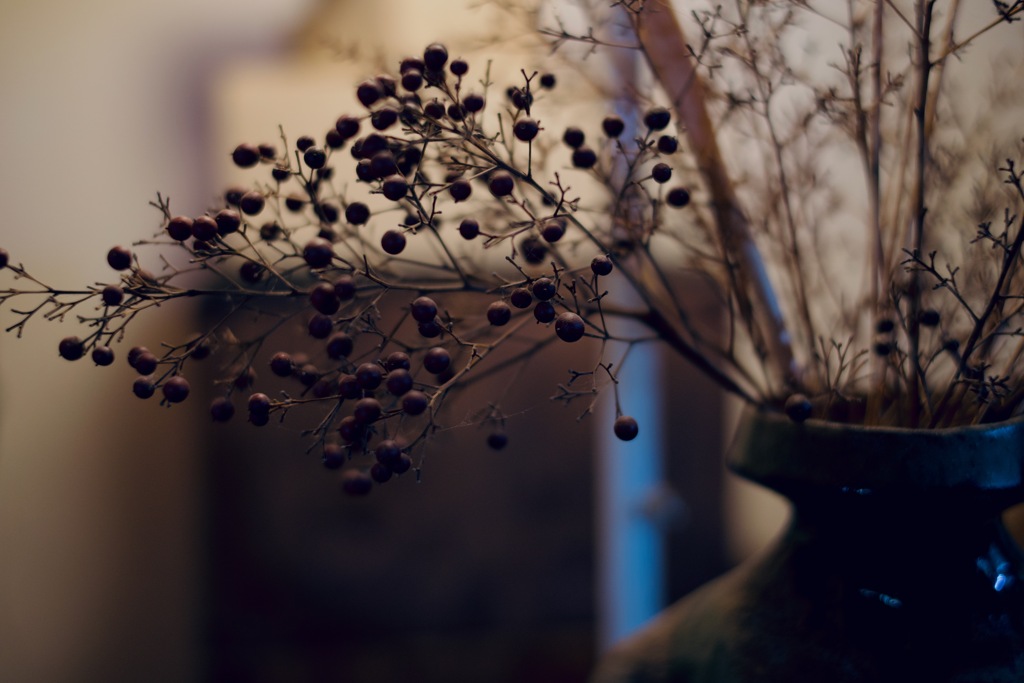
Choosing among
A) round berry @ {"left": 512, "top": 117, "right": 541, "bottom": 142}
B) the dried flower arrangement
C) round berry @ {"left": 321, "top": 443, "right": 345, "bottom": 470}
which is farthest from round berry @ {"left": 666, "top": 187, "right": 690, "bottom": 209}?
round berry @ {"left": 321, "top": 443, "right": 345, "bottom": 470}

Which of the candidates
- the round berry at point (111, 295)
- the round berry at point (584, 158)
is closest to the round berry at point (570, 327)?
the round berry at point (584, 158)

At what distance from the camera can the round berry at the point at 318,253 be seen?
1.20 feet

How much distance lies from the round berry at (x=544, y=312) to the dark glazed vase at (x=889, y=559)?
17 centimetres

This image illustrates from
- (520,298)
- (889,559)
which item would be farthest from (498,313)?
(889,559)

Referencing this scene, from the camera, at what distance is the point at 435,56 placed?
0.39 metres

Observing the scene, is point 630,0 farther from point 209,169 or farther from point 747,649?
point 209,169

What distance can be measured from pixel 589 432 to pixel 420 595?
0.47 m

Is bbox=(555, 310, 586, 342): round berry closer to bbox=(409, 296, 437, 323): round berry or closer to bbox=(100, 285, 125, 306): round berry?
bbox=(409, 296, 437, 323): round berry

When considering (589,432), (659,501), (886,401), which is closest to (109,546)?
(589,432)

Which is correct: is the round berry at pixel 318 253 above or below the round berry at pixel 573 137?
below

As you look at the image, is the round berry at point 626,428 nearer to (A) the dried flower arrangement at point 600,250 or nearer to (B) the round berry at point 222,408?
(A) the dried flower arrangement at point 600,250

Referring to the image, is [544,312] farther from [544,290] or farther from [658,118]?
[658,118]

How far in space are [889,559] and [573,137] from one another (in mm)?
294

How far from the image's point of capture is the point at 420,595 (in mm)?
1531
